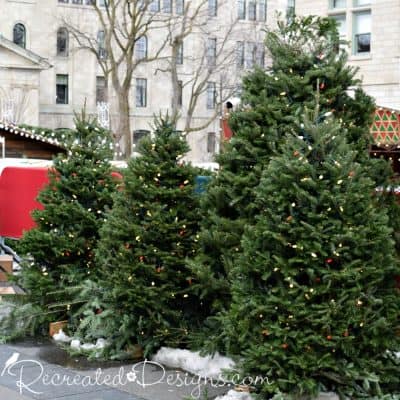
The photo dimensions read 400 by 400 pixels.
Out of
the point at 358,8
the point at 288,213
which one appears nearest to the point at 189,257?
the point at 288,213

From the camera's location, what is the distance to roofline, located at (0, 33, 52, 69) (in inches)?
1966

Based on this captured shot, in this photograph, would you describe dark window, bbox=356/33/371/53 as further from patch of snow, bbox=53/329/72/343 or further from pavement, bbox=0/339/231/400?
pavement, bbox=0/339/231/400

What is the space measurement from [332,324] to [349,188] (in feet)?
3.76

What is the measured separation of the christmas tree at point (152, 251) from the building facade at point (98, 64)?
1570 inches

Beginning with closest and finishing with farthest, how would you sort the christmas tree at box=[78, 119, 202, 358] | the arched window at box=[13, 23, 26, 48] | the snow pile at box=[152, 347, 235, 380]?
the snow pile at box=[152, 347, 235, 380] < the christmas tree at box=[78, 119, 202, 358] < the arched window at box=[13, 23, 26, 48]

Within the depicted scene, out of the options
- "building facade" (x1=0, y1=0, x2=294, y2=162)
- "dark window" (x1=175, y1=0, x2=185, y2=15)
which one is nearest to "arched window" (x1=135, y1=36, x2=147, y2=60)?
"building facade" (x1=0, y1=0, x2=294, y2=162)

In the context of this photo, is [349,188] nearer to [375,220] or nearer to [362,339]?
[375,220]

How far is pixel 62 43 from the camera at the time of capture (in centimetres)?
5622

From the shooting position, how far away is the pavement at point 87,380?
28.0 ft

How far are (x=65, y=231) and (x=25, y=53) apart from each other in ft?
134

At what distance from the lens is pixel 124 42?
57.2 m

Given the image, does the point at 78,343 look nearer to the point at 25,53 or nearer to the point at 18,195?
the point at 18,195

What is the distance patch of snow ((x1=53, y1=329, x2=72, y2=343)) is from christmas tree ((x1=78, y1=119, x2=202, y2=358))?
0.65 m

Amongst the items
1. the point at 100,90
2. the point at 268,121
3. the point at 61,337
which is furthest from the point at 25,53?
the point at 268,121
